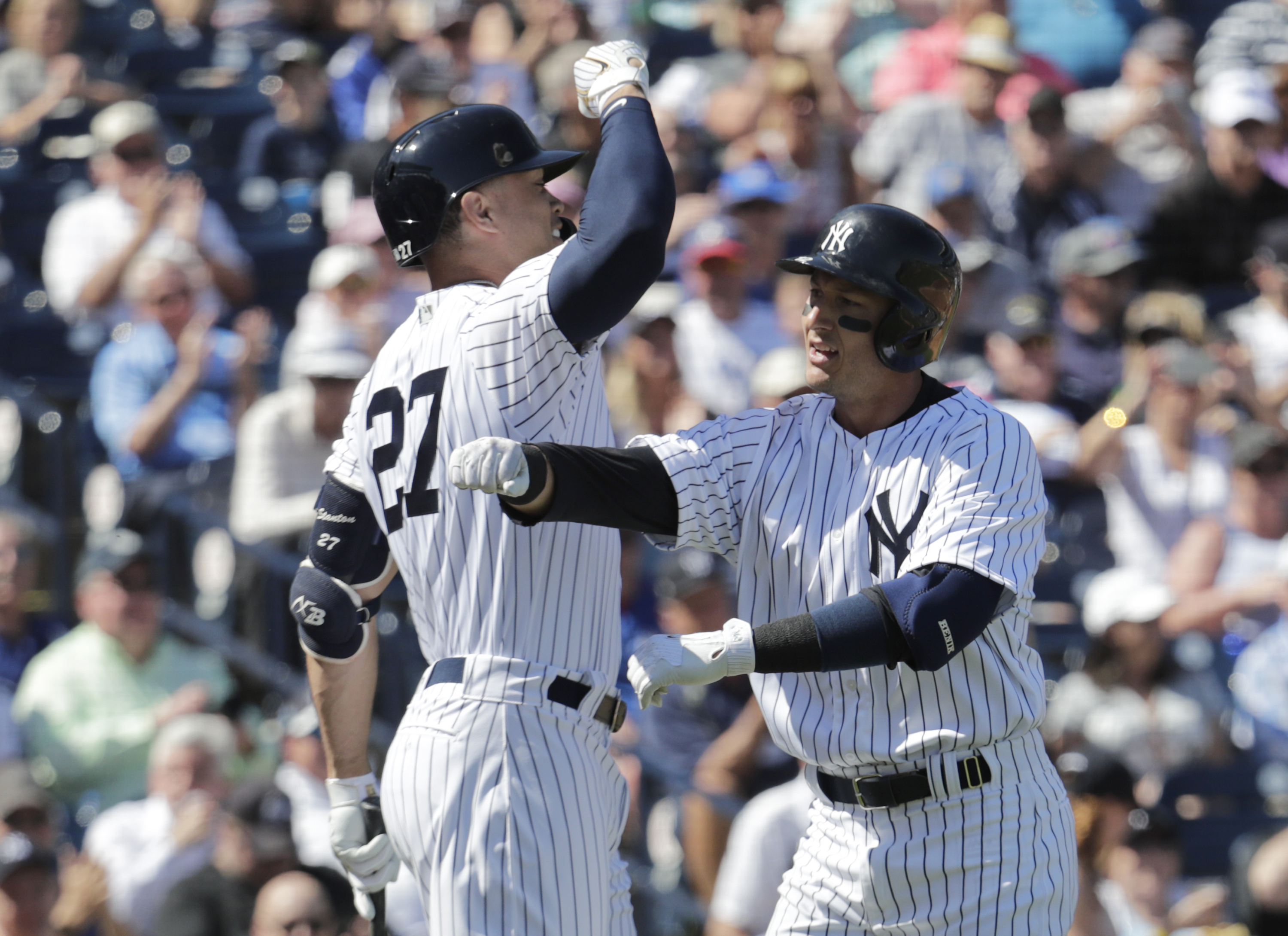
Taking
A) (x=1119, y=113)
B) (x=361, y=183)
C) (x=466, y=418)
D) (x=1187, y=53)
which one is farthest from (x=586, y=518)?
(x=1187, y=53)

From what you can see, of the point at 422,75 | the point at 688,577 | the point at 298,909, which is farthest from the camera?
the point at 422,75

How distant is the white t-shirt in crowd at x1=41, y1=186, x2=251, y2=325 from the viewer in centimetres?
641

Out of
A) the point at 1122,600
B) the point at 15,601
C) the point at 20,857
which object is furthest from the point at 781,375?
the point at 20,857

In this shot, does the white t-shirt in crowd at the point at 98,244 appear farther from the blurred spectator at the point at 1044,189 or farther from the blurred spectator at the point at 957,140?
the blurred spectator at the point at 1044,189

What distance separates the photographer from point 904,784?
2.69 metres

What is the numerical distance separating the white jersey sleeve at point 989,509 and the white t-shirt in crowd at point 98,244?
13.9ft

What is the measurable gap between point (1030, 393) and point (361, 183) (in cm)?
273

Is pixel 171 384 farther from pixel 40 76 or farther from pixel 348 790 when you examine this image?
pixel 348 790

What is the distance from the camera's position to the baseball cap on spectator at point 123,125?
6.62 m

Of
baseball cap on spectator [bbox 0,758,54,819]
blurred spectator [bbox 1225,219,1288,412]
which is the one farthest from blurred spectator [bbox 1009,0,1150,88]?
baseball cap on spectator [bbox 0,758,54,819]

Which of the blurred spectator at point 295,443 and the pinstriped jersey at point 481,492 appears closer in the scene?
the pinstriped jersey at point 481,492

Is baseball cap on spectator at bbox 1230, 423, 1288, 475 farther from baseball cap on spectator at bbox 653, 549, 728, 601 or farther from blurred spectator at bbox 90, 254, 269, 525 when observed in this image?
blurred spectator at bbox 90, 254, 269, 525

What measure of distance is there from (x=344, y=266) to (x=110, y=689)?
1.68 meters

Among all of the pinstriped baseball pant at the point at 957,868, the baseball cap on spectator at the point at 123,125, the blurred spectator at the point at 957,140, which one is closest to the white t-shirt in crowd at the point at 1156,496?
the blurred spectator at the point at 957,140
